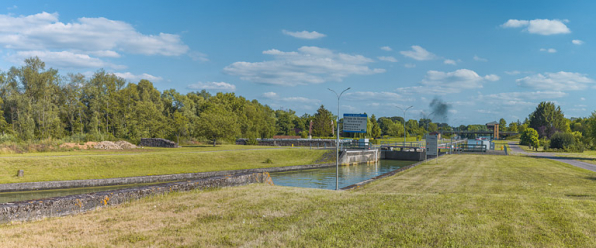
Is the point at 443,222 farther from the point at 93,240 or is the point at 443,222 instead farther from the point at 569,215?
the point at 93,240

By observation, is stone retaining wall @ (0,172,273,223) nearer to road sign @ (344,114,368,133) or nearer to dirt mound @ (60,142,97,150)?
road sign @ (344,114,368,133)

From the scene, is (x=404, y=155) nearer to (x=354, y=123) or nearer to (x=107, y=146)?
(x=354, y=123)

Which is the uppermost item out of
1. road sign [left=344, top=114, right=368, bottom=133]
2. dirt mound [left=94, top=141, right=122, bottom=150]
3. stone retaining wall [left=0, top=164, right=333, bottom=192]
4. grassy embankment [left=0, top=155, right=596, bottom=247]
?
road sign [left=344, top=114, right=368, bottom=133]

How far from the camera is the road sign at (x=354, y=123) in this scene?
22328 mm

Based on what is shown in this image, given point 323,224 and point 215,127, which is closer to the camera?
point 323,224

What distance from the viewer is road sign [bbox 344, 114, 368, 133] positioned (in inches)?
879

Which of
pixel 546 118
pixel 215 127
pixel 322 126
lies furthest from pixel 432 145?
→ pixel 546 118

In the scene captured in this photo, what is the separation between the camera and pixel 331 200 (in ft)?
40.7

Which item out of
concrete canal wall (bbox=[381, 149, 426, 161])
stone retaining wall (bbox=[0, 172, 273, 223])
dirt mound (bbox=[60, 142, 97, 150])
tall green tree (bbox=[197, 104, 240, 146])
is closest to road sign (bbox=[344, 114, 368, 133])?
stone retaining wall (bbox=[0, 172, 273, 223])

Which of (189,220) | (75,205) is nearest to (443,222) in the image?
(189,220)

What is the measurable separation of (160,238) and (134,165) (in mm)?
30231

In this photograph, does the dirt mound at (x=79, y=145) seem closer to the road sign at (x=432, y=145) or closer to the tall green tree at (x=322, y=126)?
the road sign at (x=432, y=145)

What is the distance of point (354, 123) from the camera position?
22406mm

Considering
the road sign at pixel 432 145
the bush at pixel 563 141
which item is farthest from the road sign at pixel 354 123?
the bush at pixel 563 141
